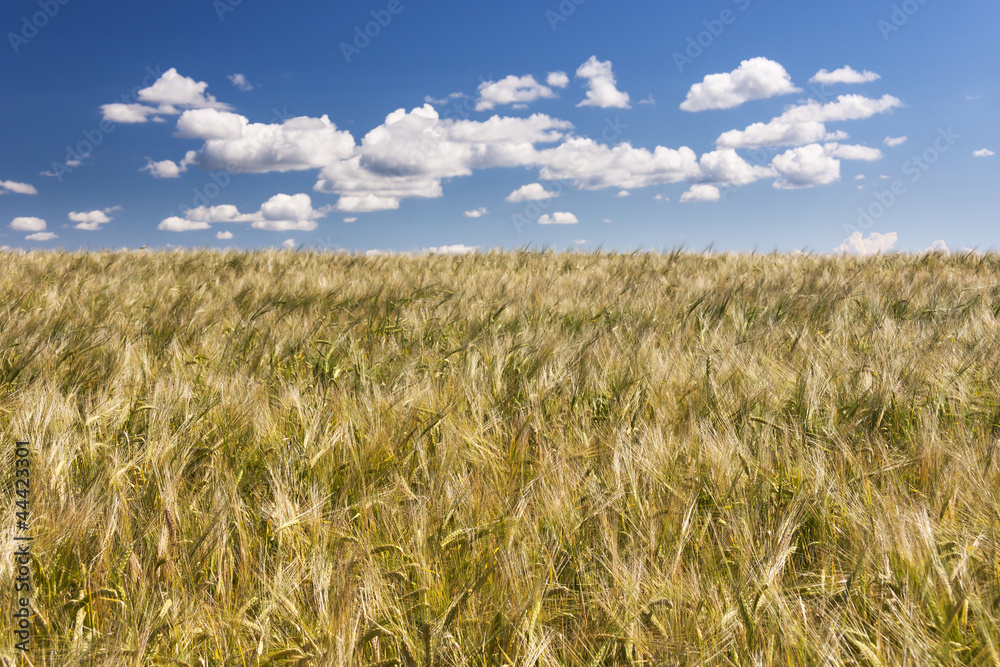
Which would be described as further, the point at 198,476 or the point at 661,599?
the point at 198,476

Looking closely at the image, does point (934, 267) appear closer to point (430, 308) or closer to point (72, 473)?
point (430, 308)

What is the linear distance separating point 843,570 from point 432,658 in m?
0.82

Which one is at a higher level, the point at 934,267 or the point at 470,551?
the point at 934,267

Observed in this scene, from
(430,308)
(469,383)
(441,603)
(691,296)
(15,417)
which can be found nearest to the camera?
(441,603)

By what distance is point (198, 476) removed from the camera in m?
1.57

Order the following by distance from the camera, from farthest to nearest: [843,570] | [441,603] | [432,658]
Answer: [843,570], [441,603], [432,658]

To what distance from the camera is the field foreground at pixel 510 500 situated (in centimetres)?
100

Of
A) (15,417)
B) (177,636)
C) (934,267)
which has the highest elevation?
(934,267)

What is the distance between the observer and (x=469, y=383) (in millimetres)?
2064

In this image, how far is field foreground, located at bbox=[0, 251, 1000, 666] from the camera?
3.28ft

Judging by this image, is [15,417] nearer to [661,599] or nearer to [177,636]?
[177,636]

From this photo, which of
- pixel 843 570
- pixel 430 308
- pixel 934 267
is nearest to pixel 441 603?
pixel 843 570

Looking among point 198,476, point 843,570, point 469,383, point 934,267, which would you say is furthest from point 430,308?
point 934,267

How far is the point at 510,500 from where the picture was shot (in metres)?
1.35
